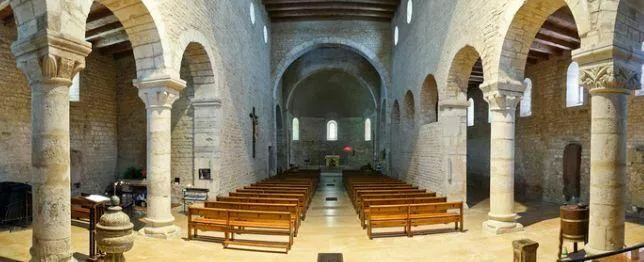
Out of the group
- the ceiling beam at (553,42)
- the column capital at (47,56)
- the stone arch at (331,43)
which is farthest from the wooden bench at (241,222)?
the stone arch at (331,43)

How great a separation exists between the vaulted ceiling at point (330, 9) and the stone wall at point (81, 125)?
8.98 meters

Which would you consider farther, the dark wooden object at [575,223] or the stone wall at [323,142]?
the stone wall at [323,142]

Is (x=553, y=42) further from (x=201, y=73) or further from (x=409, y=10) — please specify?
(x=201, y=73)

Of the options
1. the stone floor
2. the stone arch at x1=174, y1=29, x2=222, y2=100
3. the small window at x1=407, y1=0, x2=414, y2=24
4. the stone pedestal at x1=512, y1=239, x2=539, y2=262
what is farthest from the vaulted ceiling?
the stone pedestal at x1=512, y1=239, x2=539, y2=262

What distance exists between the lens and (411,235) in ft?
26.6

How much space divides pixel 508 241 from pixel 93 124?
500 inches

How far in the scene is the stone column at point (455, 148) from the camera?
11.3 meters

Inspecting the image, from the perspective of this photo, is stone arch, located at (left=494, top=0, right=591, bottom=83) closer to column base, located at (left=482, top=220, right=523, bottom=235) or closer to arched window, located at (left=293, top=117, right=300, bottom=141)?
column base, located at (left=482, top=220, right=523, bottom=235)

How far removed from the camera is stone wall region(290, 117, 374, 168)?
109ft

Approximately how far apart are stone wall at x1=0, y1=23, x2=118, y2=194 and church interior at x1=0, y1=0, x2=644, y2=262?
50 mm

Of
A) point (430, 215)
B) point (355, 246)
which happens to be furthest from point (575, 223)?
point (355, 246)

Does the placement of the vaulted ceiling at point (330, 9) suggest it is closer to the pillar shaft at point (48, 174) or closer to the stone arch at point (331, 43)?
the stone arch at point (331, 43)

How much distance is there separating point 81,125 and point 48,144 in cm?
840

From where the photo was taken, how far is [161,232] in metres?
7.71
